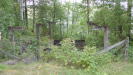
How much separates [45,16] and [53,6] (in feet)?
2.72

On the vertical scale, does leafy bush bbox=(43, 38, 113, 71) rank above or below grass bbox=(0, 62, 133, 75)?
above

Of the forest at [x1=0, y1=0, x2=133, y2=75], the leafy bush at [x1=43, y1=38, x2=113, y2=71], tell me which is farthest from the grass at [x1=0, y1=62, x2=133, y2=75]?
the leafy bush at [x1=43, y1=38, x2=113, y2=71]

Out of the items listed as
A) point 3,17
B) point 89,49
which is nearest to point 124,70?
point 89,49

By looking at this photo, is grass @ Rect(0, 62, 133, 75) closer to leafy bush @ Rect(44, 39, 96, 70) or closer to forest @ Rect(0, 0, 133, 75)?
forest @ Rect(0, 0, 133, 75)

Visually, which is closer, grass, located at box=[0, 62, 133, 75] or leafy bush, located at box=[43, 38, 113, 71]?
grass, located at box=[0, 62, 133, 75]

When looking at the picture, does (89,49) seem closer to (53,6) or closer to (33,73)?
(33,73)

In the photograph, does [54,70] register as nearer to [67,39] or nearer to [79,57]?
[79,57]

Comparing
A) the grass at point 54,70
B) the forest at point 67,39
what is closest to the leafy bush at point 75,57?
the forest at point 67,39

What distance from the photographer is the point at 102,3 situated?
679 cm

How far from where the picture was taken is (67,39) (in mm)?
4996

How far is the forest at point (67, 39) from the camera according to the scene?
4.37m

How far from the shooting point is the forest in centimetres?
437

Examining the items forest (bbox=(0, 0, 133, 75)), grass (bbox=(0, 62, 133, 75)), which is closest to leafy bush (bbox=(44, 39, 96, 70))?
forest (bbox=(0, 0, 133, 75))

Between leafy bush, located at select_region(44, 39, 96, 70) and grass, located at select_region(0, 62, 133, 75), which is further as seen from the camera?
leafy bush, located at select_region(44, 39, 96, 70)
